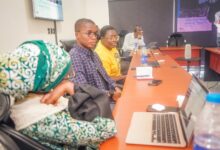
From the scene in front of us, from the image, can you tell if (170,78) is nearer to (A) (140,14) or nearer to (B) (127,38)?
(B) (127,38)

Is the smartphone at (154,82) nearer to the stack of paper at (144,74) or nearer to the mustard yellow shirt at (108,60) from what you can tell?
the stack of paper at (144,74)

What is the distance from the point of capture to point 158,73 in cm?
256

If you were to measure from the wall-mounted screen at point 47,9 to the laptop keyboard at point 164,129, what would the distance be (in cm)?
246

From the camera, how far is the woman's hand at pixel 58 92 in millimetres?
919

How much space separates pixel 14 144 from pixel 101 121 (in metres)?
0.33

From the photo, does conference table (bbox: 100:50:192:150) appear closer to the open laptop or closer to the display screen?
the open laptop

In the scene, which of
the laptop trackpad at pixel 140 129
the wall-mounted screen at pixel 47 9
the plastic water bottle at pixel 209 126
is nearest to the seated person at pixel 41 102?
the laptop trackpad at pixel 140 129

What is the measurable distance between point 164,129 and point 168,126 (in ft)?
0.11

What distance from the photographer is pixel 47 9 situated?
361 centimetres

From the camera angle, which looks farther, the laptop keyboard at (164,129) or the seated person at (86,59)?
the seated person at (86,59)

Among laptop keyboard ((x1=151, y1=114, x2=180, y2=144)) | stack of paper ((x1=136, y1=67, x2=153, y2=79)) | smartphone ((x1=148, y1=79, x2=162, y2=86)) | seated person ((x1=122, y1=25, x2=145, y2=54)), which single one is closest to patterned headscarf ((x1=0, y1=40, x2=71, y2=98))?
laptop keyboard ((x1=151, y1=114, x2=180, y2=144))

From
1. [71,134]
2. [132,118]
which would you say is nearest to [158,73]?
[132,118]

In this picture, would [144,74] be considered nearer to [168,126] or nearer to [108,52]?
[108,52]

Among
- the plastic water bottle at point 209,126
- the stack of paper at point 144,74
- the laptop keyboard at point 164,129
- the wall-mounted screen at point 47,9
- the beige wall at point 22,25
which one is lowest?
the laptop keyboard at point 164,129
